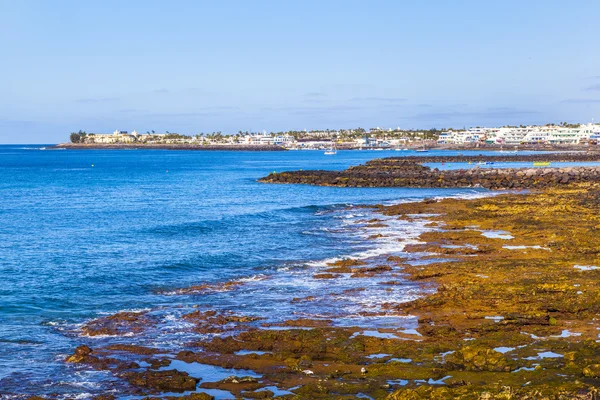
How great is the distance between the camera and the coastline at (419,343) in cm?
1325

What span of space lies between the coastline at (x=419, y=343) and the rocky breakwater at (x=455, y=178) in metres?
46.0

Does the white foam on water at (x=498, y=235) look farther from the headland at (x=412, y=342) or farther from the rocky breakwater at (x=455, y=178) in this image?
the rocky breakwater at (x=455, y=178)

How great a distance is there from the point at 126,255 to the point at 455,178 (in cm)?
5767

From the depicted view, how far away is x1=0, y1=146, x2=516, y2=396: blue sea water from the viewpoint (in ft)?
58.5

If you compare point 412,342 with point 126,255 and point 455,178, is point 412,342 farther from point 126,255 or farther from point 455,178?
point 455,178

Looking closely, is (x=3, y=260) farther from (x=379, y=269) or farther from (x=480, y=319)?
(x=480, y=319)

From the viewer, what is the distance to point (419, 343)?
16.0 metres

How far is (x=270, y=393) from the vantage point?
13055 millimetres

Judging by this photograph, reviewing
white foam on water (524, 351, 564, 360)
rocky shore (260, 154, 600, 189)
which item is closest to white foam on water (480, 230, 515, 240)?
white foam on water (524, 351, 564, 360)

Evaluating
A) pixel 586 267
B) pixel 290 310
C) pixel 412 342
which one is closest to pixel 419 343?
pixel 412 342

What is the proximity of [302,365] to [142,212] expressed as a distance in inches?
1601

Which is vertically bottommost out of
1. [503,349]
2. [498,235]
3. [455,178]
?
[503,349]

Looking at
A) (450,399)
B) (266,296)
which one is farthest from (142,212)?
(450,399)

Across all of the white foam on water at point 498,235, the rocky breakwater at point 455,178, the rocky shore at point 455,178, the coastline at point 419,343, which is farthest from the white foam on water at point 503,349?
the rocky shore at point 455,178
